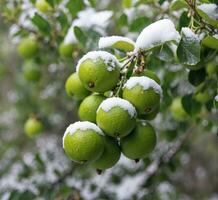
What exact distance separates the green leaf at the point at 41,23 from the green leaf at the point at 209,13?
1035mm

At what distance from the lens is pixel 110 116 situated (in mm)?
1280

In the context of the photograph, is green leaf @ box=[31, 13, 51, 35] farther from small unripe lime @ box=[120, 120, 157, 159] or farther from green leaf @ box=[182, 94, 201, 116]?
small unripe lime @ box=[120, 120, 157, 159]

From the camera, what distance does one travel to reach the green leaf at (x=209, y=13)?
4.78 feet

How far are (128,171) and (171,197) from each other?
0.84 meters

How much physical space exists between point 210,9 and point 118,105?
0.52 metres

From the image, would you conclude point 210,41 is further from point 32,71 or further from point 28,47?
point 32,71

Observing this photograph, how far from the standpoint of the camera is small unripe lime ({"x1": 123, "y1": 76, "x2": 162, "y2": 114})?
1.32 metres

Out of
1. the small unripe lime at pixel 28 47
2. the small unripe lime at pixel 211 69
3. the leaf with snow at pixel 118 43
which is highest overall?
the leaf with snow at pixel 118 43

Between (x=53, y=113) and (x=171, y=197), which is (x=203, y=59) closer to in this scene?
(x=171, y=197)

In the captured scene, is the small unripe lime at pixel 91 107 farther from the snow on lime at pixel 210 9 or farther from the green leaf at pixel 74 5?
the green leaf at pixel 74 5

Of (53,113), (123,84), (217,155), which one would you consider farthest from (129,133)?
(217,155)

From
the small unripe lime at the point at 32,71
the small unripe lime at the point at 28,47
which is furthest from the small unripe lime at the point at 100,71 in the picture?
the small unripe lime at the point at 32,71

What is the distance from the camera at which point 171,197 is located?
4.34 meters

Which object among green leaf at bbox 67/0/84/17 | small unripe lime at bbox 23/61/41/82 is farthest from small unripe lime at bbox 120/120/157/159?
small unripe lime at bbox 23/61/41/82
